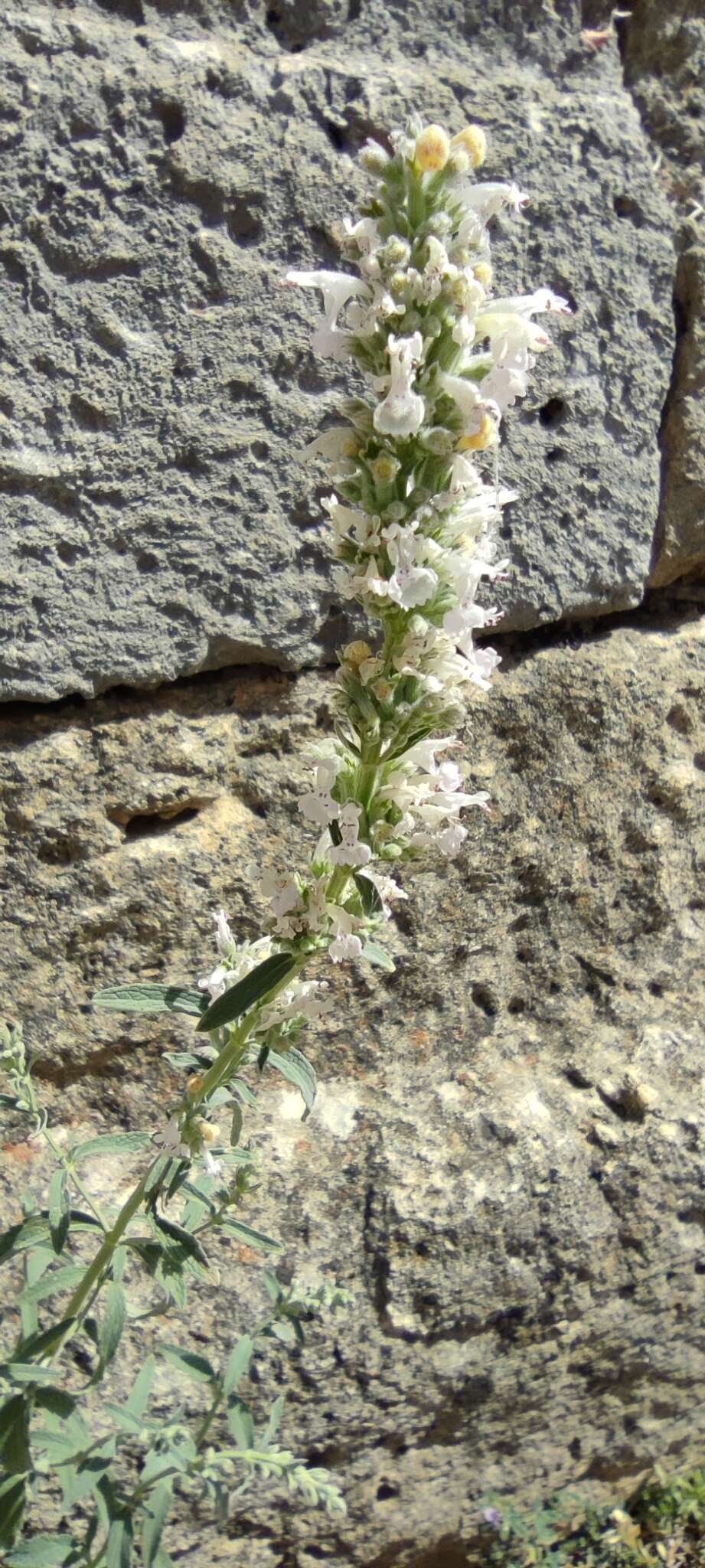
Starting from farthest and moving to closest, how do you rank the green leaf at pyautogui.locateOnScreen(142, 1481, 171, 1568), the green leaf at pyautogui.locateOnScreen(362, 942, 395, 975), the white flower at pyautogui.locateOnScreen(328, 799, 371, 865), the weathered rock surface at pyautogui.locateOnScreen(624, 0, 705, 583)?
1. the weathered rock surface at pyautogui.locateOnScreen(624, 0, 705, 583)
2. the green leaf at pyautogui.locateOnScreen(142, 1481, 171, 1568)
3. the green leaf at pyautogui.locateOnScreen(362, 942, 395, 975)
4. the white flower at pyautogui.locateOnScreen(328, 799, 371, 865)

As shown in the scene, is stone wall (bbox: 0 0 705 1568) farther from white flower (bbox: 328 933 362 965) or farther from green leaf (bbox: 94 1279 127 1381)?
white flower (bbox: 328 933 362 965)

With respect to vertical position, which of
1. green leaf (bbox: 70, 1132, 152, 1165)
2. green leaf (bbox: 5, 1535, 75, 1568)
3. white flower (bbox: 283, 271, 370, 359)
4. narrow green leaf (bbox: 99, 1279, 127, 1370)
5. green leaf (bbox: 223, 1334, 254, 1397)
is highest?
white flower (bbox: 283, 271, 370, 359)

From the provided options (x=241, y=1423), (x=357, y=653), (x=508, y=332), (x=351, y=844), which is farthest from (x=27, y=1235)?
(x=508, y=332)

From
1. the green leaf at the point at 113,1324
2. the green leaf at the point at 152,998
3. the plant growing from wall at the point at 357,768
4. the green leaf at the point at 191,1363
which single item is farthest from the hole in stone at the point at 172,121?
the green leaf at the point at 191,1363

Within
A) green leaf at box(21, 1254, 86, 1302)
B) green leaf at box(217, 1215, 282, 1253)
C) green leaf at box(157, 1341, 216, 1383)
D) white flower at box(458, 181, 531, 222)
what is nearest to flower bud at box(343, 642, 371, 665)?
white flower at box(458, 181, 531, 222)

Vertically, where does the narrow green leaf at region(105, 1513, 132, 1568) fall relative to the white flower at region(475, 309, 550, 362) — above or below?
below

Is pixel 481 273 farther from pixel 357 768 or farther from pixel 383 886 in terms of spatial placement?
pixel 383 886

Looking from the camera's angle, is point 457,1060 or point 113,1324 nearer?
point 113,1324
